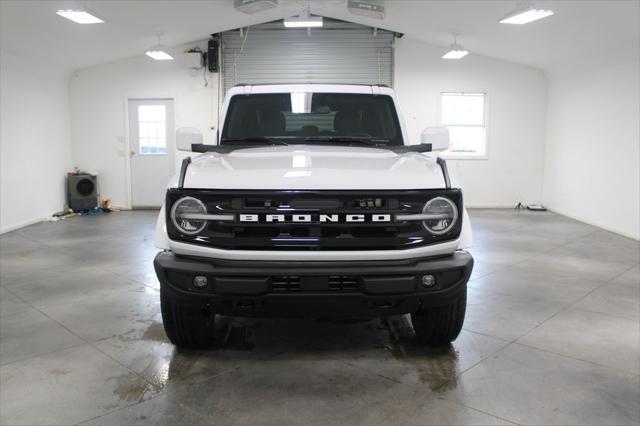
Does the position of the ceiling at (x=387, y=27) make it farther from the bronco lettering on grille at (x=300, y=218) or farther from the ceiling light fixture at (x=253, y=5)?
the bronco lettering on grille at (x=300, y=218)

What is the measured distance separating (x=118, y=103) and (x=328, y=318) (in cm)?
926

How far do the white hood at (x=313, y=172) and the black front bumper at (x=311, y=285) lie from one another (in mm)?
402

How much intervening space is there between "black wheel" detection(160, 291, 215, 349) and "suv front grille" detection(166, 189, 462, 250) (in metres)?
0.58

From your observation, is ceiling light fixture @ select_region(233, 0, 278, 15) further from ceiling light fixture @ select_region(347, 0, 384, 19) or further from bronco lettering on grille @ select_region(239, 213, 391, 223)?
bronco lettering on grille @ select_region(239, 213, 391, 223)

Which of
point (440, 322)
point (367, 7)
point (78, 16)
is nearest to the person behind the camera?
point (440, 322)

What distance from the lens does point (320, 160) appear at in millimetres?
3000

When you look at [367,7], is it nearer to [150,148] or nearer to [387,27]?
[387,27]

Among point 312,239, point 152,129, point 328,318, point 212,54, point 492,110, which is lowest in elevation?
point 328,318

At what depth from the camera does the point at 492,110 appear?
11539 millimetres

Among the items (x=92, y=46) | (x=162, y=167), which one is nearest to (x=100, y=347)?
(x=92, y=46)

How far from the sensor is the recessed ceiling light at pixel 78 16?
22.5ft

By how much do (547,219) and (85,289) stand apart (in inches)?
328

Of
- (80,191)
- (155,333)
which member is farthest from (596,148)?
(80,191)

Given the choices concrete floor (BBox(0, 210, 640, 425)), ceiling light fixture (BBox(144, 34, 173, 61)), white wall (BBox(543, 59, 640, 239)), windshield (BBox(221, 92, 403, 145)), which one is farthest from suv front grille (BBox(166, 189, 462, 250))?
ceiling light fixture (BBox(144, 34, 173, 61))
